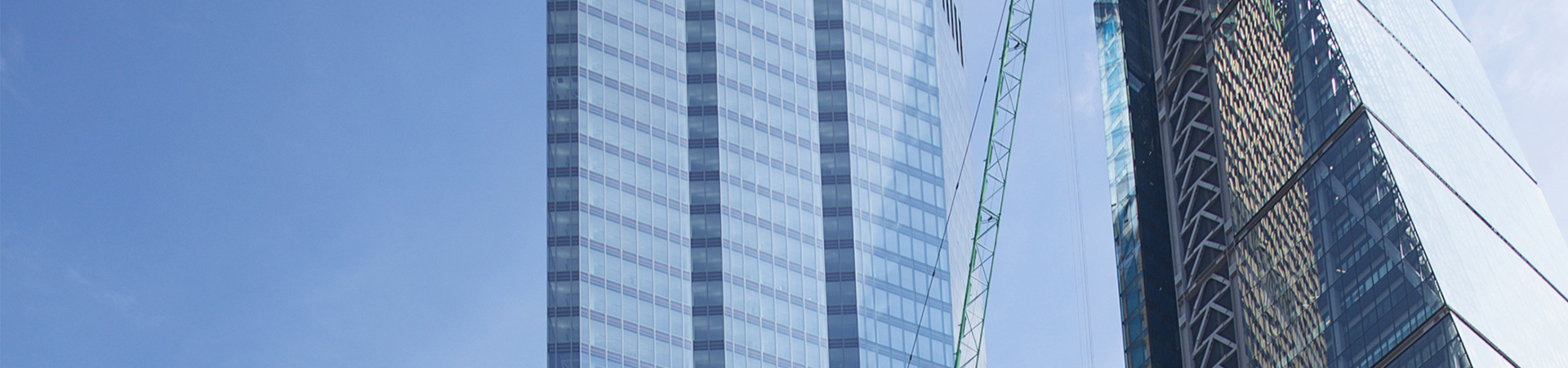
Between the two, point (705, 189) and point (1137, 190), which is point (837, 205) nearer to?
point (705, 189)

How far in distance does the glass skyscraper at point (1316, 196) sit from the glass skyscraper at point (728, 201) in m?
55.9

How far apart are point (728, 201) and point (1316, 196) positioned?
87130 mm

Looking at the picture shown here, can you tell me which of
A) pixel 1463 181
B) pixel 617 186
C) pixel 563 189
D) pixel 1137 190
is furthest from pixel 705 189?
pixel 1463 181

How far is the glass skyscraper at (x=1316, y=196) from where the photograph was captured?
91.9 metres

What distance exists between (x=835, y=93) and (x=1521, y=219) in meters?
93.4

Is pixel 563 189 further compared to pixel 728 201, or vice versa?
pixel 728 201

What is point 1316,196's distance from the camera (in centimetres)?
9969

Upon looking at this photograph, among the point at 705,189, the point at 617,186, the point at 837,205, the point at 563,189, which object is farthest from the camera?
the point at 837,205

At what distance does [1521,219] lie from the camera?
111 m

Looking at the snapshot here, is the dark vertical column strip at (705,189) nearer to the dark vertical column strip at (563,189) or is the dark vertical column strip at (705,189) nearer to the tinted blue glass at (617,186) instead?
the tinted blue glass at (617,186)

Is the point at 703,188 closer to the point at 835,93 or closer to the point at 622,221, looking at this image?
the point at 622,221

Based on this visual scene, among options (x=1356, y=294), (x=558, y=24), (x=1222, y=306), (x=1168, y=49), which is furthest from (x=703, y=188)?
(x=1356, y=294)

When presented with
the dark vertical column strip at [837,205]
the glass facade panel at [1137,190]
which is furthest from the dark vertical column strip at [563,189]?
the glass facade panel at [1137,190]

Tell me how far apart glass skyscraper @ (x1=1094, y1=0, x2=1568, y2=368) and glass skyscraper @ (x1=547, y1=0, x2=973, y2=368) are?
183 ft
